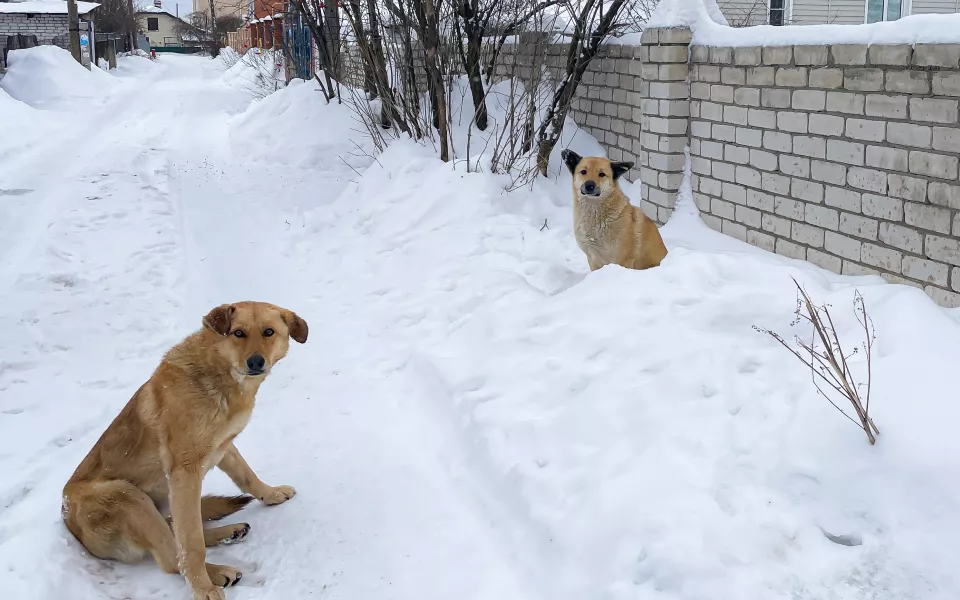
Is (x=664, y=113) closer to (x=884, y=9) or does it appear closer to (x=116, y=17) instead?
(x=884, y=9)

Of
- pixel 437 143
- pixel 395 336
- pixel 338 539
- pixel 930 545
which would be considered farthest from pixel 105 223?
pixel 930 545

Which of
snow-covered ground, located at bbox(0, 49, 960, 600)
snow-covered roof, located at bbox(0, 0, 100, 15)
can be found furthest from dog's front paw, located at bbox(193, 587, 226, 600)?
snow-covered roof, located at bbox(0, 0, 100, 15)

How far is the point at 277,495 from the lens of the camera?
13.9 feet

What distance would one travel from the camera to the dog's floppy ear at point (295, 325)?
386cm

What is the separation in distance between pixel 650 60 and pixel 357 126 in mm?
6060

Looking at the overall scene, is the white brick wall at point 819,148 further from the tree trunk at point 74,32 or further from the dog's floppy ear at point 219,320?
the tree trunk at point 74,32

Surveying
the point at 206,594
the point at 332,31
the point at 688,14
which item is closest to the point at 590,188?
the point at 688,14

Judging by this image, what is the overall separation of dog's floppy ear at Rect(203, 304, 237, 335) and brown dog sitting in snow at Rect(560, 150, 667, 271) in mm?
3601

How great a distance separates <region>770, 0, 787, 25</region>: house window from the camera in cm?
1672

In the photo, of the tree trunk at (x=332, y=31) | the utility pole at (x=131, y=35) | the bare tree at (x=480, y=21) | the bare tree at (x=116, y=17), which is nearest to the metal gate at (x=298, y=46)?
the tree trunk at (x=332, y=31)

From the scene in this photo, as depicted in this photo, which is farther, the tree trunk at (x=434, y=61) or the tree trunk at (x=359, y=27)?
the tree trunk at (x=359, y=27)

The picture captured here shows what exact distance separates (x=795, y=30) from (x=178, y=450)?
5.55 metres

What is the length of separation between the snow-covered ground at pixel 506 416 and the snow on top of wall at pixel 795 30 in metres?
1.59

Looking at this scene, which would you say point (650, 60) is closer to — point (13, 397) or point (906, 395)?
point (906, 395)
